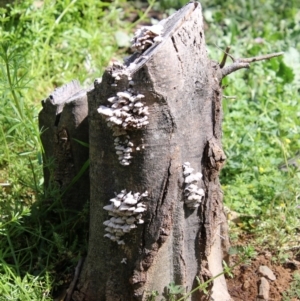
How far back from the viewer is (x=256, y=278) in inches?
116

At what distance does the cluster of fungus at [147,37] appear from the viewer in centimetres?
229

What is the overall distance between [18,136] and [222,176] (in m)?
1.22

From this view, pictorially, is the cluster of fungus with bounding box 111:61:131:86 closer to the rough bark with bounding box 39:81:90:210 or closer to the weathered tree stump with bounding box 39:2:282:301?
the weathered tree stump with bounding box 39:2:282:301

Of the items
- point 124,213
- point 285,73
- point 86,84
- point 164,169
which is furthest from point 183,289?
point 285,73

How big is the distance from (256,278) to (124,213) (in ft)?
2.86

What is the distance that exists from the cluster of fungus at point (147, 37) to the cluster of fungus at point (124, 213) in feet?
1.77

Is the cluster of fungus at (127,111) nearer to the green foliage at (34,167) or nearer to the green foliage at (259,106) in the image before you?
the green foliage at (34,167)

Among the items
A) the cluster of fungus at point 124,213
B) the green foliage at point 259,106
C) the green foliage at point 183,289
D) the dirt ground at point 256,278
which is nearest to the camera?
the cluster of fungus at point 124,213

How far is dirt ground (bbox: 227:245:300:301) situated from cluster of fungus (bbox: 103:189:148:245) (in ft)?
2.32

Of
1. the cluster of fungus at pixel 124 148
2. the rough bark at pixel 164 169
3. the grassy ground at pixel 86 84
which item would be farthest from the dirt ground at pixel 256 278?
the cluster of fungus at pixel 124 148

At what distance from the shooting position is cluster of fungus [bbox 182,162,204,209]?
7.91 feet

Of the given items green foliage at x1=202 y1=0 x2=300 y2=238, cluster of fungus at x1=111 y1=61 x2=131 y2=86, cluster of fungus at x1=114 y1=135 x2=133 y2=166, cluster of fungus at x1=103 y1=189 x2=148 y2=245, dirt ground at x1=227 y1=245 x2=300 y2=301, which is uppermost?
green foliage at x1=202 y1=0 x2=300 y2=238

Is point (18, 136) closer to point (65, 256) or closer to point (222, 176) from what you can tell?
point (65, 256)

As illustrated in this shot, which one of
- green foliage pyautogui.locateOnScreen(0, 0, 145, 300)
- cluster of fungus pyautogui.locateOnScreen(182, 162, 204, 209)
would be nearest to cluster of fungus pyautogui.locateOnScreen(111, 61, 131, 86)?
cluster of fungus pyautogui.locateOnScreen(182, 162, 204, 209)
